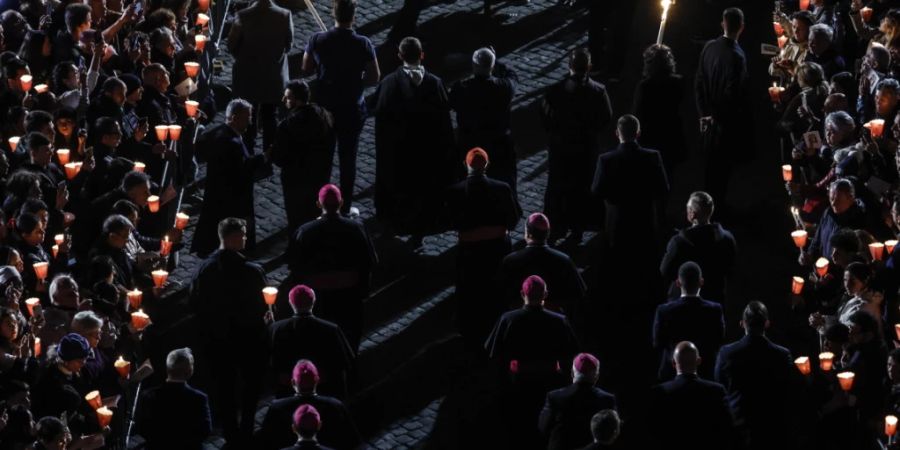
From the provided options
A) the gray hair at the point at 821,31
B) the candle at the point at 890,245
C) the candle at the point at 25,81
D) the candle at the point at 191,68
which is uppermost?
the candle at the point at 25,81

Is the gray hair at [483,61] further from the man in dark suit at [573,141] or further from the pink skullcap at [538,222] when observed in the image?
the pink skullcap at [538,222]

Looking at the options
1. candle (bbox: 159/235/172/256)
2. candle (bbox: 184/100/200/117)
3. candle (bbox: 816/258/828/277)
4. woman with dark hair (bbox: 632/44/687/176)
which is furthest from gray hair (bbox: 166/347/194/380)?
woman with dark hair (bbox: 632/44/687/176)

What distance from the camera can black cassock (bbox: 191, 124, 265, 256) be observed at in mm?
20516

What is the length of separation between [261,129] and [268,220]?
1785mm

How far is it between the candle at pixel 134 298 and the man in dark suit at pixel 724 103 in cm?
632

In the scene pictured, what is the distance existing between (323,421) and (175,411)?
1.15m

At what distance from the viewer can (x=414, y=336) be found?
20.3 metres

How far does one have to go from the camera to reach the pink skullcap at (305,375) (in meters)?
16.8

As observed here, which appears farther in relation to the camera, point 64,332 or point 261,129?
point 261,129

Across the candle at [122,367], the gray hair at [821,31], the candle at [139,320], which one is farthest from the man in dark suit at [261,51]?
the candle at [122,367]

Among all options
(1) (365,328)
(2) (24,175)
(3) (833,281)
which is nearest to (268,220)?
(1) (365,328)

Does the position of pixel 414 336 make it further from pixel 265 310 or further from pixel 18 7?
pixel 18 7

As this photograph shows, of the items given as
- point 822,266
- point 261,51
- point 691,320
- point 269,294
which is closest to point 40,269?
point 269,294

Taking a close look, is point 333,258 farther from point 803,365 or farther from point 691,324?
point 803,365
